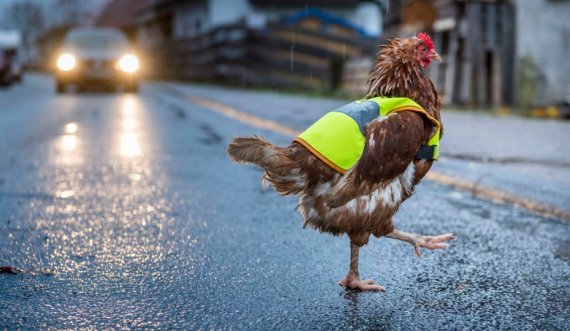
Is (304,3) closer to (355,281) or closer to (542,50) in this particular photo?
(542,50)

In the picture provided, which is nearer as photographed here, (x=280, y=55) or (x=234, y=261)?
(x=234, y=261)

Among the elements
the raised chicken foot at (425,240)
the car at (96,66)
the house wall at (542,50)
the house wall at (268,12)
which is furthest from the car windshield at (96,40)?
the raised chicken foot at (425,240)

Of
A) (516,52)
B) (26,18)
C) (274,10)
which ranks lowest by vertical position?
(516,52)

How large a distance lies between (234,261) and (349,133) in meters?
1.25

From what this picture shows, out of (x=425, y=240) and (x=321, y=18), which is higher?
(x=321, y=18)

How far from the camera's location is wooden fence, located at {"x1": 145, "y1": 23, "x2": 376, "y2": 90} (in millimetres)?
23156

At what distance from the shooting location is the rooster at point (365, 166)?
3.22m

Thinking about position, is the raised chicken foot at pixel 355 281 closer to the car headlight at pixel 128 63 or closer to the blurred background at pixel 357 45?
the blurred background at pixel 357 45

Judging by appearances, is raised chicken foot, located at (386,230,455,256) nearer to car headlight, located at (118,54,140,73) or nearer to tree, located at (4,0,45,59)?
car headlight, located at (118,54,140,73)

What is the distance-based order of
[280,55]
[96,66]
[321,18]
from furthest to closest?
[321,18] < [280,55] < [96,66]

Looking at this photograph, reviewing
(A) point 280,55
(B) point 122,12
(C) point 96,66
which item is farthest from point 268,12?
(B) point 122,12

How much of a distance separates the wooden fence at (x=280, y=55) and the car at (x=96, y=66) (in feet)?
13.9

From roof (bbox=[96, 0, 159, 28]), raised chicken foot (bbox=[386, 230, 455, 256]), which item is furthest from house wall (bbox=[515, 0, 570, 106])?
roof (bbox=[96, 0, 159, 28])

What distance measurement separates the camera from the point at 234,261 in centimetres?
412
